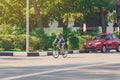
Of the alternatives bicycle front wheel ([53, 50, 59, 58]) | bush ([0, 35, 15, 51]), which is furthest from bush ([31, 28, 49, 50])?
bicycle front wheel ([53, 50, 59, 58])

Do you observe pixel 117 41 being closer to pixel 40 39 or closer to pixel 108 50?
pixel 108 50

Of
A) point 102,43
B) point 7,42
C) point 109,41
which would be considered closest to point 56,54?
point 7,42

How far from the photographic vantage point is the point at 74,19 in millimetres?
45375

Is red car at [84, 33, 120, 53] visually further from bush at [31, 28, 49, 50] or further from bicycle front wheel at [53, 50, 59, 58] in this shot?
bicycle front wheel at [53, 50, 59, 58]

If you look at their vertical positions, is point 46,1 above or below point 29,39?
above

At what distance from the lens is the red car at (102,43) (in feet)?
120

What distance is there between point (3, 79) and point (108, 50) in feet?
79.6

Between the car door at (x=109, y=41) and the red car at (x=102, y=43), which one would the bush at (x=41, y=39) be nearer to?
the red car at (x=102, y=43)

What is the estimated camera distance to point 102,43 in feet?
120

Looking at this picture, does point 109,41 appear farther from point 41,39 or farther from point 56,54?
point 56,54

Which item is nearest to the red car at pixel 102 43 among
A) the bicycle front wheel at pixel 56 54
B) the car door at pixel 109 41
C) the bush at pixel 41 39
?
the car door at pixel 109 41

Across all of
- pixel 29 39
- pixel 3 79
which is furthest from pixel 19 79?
pixel 29 39

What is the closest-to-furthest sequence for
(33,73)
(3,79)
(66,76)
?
(3,79)
(66,76)
(33,73)

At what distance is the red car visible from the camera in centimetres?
→ 3662
